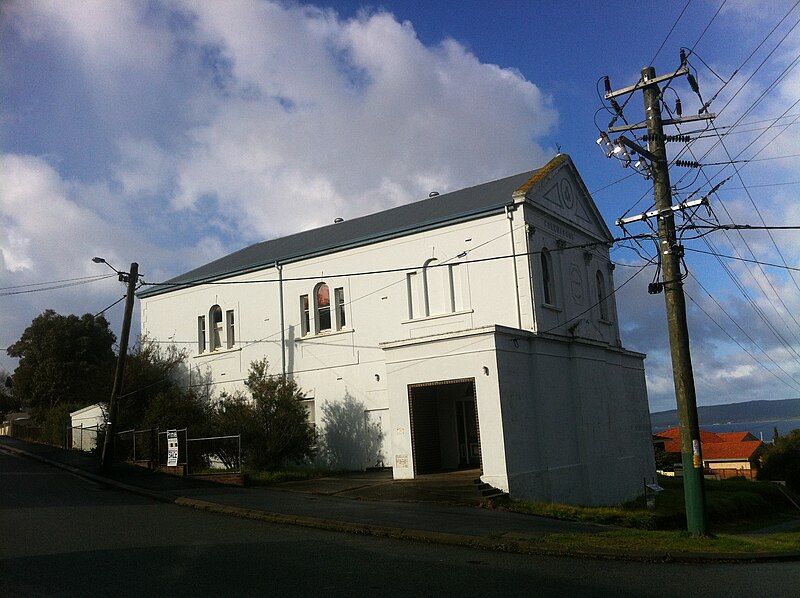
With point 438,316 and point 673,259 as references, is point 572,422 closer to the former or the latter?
point 438,316

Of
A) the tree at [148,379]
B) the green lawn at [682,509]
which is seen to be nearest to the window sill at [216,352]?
the tree at [148,379]

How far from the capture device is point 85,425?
34.4 meters

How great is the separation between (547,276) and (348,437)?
933cm

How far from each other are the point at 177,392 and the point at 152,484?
767 centimetres

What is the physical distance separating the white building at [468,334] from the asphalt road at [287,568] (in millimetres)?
8294

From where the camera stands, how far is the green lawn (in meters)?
17.5

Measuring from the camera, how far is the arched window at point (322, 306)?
28109 mm

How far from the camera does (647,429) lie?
2994 centimetres

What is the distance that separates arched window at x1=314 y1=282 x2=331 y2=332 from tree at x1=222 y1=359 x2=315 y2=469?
3734mm

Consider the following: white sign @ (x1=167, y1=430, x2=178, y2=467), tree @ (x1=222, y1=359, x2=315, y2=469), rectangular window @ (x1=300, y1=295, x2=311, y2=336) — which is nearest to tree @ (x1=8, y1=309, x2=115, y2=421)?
rectangular window @ (x1=300, y1=295, x2=311, y2=336)

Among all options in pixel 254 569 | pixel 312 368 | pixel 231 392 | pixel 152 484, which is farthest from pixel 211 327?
pixel 254 569

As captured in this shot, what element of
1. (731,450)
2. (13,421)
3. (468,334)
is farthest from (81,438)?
(731,450)

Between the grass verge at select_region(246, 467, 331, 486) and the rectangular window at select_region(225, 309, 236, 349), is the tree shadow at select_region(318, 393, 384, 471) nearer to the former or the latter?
the grass verge at select_region(246, 467, 331, 486)

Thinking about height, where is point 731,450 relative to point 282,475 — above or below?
below
